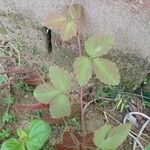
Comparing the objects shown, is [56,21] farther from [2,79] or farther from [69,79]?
[2,79]

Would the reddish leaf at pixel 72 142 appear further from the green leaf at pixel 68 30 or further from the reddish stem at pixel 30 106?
the green leaf at pixel 68 30

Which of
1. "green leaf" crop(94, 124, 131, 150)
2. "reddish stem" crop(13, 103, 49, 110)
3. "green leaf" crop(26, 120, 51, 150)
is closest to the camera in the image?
"green leaf" crop(94, 124, 131, 150)

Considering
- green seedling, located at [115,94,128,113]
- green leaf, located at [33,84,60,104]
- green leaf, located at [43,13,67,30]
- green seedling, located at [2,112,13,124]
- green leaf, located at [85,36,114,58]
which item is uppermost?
green leaf, located at [43,13,67,30]

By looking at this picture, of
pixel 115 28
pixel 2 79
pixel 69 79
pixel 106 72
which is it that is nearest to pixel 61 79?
pixel 69 79

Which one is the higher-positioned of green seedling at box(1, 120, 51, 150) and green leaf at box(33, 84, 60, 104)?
green leaf at box(33, 84, 60, 104)

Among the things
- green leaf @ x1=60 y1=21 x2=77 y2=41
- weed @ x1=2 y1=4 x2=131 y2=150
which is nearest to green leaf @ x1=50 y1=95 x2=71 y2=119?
weed @ x1=2 y1=4 x2=131 y2=150

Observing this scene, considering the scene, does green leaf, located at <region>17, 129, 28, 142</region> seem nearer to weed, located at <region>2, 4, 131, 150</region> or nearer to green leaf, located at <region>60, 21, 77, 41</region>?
weed, located at <region>2, 4, 131, 150</region>

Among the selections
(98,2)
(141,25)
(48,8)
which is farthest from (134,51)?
(48,8)
